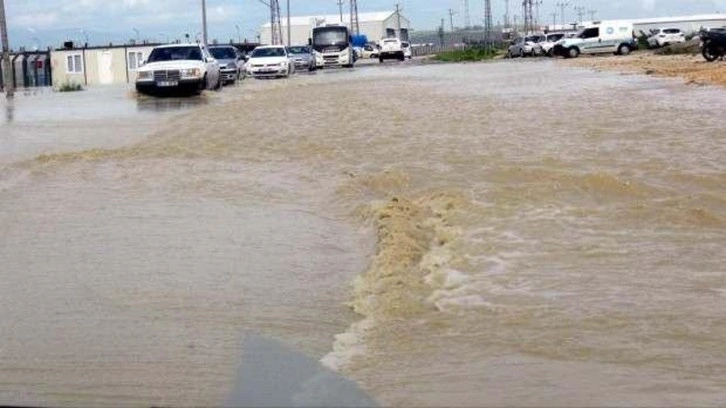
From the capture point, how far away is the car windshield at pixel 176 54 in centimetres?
3092

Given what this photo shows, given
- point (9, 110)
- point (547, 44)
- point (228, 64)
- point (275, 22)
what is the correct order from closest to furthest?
point (9, 110)
point (228, 64)
point (547, 44)
point (275, 22)

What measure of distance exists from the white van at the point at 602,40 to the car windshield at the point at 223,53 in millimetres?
27527

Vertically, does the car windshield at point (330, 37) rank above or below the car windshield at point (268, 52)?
above

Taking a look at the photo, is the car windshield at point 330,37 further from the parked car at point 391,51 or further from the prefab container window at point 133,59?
the parked car at point 391,51

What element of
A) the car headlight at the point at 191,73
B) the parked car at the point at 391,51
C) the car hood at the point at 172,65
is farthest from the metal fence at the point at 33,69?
the car headlight at the point at 191,73

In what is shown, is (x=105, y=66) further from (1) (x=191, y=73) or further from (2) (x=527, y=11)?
(2) (x=527, y=11)

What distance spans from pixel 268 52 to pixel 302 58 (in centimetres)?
708

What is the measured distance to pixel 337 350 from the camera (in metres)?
6.10

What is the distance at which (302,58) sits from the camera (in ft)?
176

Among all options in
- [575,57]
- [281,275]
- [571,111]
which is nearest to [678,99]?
[571,111]

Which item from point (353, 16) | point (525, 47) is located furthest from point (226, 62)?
point (353, 16)

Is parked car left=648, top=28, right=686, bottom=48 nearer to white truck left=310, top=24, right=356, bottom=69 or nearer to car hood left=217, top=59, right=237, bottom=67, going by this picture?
white truck left=310, top=24, right=356, bottom=69

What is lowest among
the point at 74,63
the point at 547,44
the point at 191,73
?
the point at 191,73

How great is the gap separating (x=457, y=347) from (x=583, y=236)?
327cm
